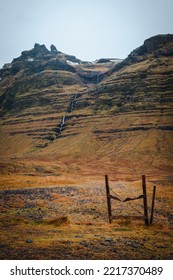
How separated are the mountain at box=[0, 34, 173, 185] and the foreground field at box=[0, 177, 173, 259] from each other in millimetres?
29859

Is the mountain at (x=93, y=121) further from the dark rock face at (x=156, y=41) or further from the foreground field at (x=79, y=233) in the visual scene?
the foreground field at (x=79, y=233)

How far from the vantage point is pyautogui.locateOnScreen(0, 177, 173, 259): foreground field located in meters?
9.95

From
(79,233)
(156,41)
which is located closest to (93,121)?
(156,41)

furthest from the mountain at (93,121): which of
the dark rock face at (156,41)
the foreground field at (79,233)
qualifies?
the foreground field at (79,233)

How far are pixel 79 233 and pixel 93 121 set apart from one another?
311 ft

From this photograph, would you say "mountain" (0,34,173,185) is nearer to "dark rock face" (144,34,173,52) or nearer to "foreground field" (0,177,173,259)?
"dark rock face" (144,34,173,52)

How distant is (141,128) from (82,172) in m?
38.1

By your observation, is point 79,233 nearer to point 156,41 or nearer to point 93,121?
point 93,121

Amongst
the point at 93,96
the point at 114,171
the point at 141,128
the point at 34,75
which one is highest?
the point at 34,75

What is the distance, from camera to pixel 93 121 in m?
107

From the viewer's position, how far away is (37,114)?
128 m

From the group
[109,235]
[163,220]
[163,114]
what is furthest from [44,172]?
[163,114]

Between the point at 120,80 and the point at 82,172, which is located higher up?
the point at 120,80

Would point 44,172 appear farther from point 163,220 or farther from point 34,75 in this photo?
point 34,75
